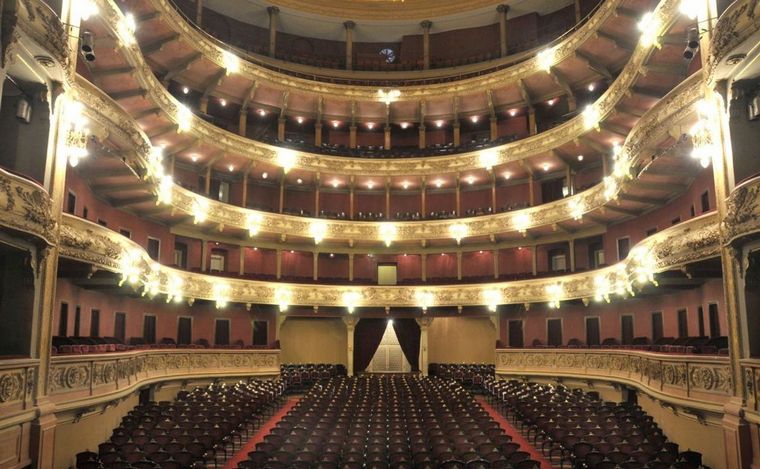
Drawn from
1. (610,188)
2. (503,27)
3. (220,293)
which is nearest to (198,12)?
(220,293)

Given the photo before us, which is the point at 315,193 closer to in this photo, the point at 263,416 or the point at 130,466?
the point at 263,416

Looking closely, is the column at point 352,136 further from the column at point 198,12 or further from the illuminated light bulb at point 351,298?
the column at point 198,12

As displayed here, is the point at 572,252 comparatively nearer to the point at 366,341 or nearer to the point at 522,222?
the point at 522,222

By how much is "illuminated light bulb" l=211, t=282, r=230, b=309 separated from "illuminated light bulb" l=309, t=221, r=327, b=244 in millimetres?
5463

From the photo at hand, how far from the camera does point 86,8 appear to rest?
15.0m

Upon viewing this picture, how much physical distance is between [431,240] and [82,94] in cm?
2187

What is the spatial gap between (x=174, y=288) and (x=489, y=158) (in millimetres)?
16966

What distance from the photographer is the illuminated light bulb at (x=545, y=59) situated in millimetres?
30142

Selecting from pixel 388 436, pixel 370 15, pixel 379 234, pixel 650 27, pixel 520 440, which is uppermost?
pixel 370 15

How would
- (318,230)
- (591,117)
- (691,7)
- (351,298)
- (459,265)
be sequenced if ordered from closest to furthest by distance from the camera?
(691,7), (591,117), (351,298), (318,230), (459,265)

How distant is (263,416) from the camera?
2181cm

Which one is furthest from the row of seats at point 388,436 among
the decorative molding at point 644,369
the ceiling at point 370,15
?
the ceiling at point 370,15

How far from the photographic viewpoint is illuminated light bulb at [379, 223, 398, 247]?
33.3 meters

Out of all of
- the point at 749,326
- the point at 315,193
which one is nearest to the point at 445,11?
the point at 315,193
